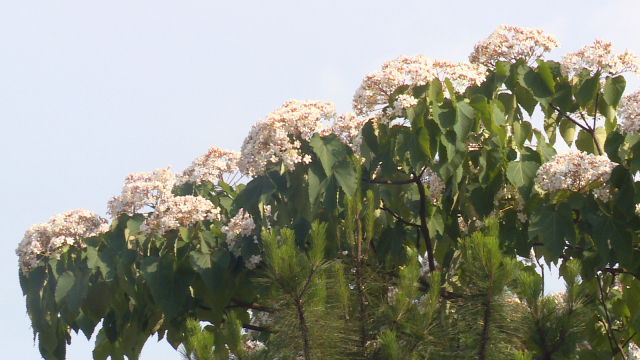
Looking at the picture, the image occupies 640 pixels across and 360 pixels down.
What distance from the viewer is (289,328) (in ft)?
14.4

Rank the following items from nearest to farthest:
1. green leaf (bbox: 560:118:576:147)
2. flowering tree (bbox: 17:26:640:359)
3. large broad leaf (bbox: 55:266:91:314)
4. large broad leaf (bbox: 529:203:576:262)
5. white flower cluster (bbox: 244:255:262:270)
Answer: flowering tree (bbox: 17:26:640:359)
large broad leaf (bbox: 529:203:576:262)
white flower cluster (bbox: 244:255:262:270)
large broad leaf (bbox: 55:266:91:314)
green leaf (bbox: 560:118:576:147)

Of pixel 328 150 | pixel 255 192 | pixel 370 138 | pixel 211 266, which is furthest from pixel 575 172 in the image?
pixel 211 266

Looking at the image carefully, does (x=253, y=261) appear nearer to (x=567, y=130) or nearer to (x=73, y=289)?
(x=73, y=289)

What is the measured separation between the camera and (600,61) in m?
5.73

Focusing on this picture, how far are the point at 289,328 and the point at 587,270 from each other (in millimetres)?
2581

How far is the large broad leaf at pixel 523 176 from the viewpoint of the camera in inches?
211

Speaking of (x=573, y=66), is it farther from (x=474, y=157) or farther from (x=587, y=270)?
(x=587, y=270)

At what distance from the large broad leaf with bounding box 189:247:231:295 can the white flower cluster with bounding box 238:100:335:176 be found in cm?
72

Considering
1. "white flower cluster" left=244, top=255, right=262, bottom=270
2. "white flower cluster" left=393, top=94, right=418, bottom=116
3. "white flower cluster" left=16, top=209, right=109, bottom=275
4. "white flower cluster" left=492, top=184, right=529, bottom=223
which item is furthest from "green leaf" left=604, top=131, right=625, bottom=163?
"white flower cluster" left=16, top=209, right=109, bottom=275

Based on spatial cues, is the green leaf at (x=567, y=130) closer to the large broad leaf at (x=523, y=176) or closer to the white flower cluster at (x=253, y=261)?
the large broad leaf at (x=523, y=176)

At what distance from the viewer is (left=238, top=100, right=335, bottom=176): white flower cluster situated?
17.0 feet

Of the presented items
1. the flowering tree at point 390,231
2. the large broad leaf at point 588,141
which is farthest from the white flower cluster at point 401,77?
the large broad leaf at point 588,141

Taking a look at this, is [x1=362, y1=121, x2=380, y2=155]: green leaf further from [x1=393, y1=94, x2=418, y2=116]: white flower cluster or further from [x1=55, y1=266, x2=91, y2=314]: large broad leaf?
[x1=55, y1=266, x2=91, y2=314]: large broad leaf

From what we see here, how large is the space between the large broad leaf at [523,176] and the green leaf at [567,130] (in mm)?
1262
